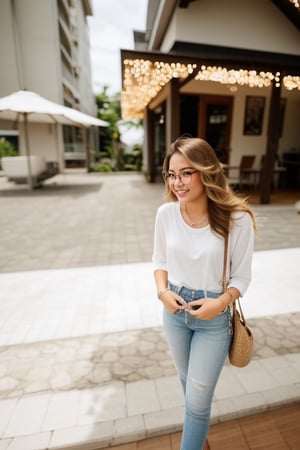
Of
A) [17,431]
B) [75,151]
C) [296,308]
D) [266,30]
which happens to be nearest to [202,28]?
[266,30]

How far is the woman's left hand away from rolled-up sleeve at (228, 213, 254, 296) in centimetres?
15

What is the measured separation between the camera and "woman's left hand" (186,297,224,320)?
1.36 meters

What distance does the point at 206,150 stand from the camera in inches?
54.9

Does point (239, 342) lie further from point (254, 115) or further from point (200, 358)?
point (254, 115)

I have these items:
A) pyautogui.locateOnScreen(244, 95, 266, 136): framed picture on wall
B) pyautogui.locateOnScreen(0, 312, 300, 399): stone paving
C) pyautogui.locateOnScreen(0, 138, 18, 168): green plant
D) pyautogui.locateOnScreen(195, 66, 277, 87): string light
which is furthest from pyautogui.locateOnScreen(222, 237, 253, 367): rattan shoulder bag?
pyautogui.locateOnScreen(0, 138, 18, 168): green plant

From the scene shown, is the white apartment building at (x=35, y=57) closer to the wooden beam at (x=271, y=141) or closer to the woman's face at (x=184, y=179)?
the wooden beam at (x=271, y=141)

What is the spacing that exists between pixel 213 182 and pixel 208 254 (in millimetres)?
368

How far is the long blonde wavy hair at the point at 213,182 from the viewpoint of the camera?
1.37 metres

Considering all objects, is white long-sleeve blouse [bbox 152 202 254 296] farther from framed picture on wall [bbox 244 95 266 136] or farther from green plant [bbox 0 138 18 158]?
green plant [bbox 0 138 18 158]

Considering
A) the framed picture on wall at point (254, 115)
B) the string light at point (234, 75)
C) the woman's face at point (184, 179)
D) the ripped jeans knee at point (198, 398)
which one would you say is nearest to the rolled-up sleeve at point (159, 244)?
the woman's face at point (184, 179)

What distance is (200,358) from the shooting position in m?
1.41

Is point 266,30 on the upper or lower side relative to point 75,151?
upper

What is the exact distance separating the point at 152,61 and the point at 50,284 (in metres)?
4.84

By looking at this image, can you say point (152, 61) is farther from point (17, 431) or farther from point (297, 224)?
point (17, 431)
